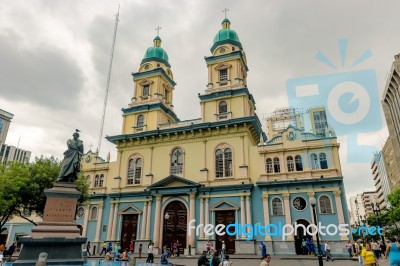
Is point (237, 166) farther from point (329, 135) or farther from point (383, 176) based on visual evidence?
point (383, 176)

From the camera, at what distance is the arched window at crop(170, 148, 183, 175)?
3005 centimetres

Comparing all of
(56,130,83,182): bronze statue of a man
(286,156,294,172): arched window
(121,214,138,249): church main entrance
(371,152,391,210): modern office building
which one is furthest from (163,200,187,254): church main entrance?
(371,152,391,210): modern office building

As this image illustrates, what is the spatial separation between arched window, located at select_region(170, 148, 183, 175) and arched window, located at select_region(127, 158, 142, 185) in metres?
4.18

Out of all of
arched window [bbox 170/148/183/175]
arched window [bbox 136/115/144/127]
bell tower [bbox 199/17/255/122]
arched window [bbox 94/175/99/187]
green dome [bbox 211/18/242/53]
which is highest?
green dome [bbox 211/18/242/53]

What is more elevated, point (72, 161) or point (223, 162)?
point (223, 162)

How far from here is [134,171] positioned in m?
31.9

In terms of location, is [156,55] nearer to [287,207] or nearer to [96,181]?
[96,181]

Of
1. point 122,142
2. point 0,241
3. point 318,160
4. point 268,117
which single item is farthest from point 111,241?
point 268,117

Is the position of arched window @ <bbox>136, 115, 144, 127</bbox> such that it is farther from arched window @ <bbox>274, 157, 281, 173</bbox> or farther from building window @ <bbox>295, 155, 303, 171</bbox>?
building window @ <bbox>295, 155, 303, 171</bbox>

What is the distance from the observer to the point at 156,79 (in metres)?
36.0

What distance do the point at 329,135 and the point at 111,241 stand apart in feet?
82.5

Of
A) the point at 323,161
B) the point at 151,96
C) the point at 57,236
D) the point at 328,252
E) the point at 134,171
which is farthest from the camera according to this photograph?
the point at 151,96

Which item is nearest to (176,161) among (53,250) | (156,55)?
(156,55)

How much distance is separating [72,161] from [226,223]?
641 inches
